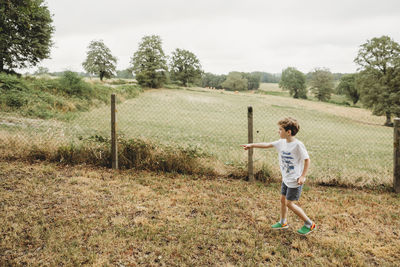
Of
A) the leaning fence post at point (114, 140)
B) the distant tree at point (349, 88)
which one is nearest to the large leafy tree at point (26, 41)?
the leaning fence post at point (114, 140)

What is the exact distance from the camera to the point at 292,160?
11.1 feet

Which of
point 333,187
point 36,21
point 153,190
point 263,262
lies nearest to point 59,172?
point 153,190

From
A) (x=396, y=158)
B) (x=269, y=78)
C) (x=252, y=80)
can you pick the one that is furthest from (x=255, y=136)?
(x=269, y=78)

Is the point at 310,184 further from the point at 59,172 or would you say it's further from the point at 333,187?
the point at 59,172

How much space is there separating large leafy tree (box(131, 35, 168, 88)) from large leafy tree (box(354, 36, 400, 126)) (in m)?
35.3

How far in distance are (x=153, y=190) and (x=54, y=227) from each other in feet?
6.04

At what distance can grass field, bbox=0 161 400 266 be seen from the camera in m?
2.93

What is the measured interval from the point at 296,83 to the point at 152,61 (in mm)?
48670

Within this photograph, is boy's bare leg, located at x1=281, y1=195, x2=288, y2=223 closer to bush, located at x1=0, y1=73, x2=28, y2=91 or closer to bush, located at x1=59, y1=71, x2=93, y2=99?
bush, located at x1=0, y1=73, x2=28, y2=91

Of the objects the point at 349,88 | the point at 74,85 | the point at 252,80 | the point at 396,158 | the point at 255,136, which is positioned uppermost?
the point at 252,80

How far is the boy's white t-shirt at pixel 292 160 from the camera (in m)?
3.32

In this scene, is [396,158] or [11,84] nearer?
[396,158]

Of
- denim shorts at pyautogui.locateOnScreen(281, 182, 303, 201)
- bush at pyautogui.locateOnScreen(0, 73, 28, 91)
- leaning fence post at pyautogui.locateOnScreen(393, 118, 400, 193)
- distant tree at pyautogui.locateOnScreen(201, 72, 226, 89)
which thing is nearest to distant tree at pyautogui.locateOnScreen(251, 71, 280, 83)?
distant tree at pyautogui.locateOnScreen(201, 72, 226, 89)

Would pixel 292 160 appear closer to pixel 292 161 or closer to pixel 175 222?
pixel 292 161
